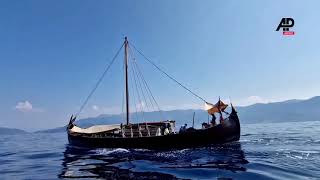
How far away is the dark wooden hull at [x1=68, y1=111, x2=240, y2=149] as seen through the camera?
36094 millimetres

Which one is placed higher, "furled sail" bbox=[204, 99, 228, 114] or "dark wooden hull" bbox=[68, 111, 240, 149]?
"furled sail" bbox=[204, 99, 228, 114]

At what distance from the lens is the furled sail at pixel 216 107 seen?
39781mm

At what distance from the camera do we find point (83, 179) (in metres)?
21.1

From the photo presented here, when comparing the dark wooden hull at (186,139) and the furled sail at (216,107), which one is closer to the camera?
the dark wooden hull at (186,139)

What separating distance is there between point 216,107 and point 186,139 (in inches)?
261

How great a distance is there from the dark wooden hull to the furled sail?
1.45 metres

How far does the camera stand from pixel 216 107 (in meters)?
40.2

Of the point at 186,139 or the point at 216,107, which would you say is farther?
the point at 216,107

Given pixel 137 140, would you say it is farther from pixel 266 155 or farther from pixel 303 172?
pixel 303 172

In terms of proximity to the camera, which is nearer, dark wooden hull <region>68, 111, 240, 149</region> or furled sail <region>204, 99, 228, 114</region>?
dark wooden hull <region>68, 111, 240, 149</region>

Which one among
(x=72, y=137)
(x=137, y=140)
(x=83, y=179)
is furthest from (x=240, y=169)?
(x=72, y=137)

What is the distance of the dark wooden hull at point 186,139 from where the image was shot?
3609 centimetres

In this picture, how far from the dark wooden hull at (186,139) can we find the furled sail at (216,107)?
1.45 meters

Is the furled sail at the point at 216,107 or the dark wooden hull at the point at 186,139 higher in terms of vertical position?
the furled sail at the point at 216,107
